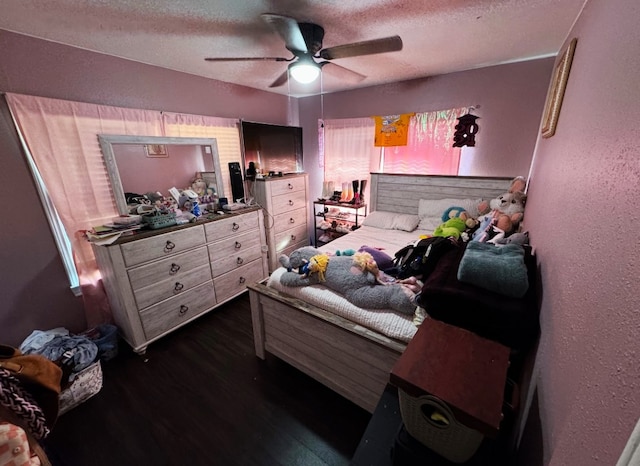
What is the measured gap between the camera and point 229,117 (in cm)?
283

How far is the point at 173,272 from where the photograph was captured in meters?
2.07

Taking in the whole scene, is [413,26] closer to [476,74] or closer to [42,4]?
[476,74]

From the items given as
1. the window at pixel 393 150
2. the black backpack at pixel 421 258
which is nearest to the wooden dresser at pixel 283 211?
the window at pixel 393 150

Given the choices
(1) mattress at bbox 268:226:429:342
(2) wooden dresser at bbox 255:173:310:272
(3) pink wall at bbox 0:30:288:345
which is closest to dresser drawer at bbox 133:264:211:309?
(3) pink wall at bbox 0:30:288:345

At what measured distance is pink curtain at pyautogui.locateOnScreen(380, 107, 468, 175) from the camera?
2.71 meters

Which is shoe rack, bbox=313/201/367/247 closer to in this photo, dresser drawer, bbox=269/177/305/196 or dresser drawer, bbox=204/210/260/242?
dresser drawer, bbox=269/177/305/196

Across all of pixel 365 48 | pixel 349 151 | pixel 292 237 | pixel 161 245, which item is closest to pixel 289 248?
pixel 292 237

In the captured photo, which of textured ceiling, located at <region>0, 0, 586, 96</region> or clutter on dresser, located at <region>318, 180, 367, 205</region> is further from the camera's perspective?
clutter on dresser, located at <region>318, 180, 367, 205</region>

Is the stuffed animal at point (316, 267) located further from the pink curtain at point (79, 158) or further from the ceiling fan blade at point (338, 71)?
the pink curtain at point (79, 158)

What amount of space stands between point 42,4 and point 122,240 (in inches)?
52.1

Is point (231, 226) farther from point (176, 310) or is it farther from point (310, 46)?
point (310, 46)

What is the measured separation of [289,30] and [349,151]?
218 cm

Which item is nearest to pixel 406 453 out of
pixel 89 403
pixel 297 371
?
pixel 297 371

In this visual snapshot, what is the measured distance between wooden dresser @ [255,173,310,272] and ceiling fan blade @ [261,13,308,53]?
1599 mm
